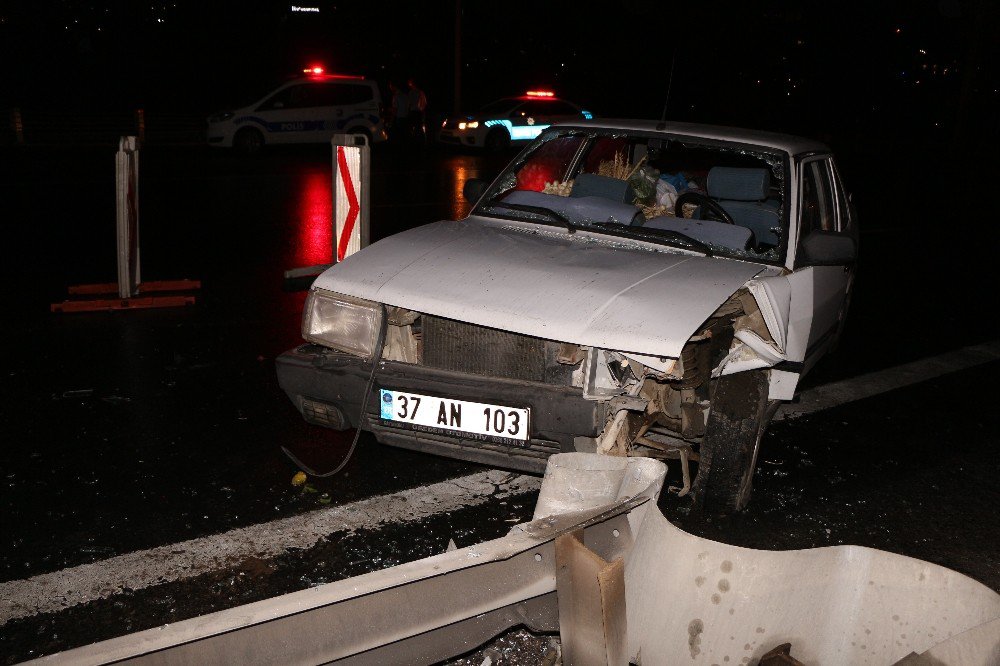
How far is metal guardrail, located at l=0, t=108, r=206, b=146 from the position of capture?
2009 centimetres

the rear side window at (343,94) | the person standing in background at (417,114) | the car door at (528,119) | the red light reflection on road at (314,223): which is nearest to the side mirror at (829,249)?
the red light reflection on road at (314,223)

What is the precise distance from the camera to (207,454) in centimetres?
475

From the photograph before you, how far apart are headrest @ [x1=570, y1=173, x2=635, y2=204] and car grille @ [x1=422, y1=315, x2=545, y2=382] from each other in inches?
66.9

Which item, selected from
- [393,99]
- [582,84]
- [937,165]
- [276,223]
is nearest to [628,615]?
[276,223]

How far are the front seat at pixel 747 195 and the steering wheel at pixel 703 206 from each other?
0.09 m

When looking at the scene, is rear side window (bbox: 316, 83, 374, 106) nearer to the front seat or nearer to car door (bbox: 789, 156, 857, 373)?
car door (bbox: 789, 156, 857, 373)

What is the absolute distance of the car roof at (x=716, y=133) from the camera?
5121 mm

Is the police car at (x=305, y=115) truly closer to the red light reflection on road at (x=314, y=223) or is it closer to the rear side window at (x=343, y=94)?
the rear side window at (x=343, y=94)

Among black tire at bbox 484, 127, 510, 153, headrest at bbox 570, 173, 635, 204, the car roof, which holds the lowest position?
black tire at bbox 484, 127, 510, 153

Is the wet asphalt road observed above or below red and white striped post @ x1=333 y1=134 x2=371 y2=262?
below

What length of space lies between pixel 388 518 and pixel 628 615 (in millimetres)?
1608

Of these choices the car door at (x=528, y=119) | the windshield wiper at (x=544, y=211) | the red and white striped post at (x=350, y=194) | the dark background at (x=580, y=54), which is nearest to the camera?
the windshield wiper at (x=544, y=211)

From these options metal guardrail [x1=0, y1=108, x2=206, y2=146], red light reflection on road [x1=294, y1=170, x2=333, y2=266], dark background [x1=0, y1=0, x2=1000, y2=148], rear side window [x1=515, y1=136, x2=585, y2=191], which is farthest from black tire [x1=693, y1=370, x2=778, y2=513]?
dark background [x1=0, y1=0, x2=1000, y2=148]

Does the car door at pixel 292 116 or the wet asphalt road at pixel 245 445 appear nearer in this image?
the wet asphalt road at pixel 245 445
